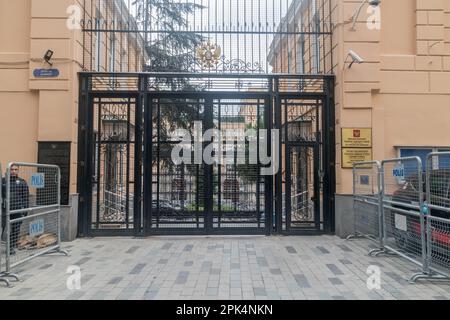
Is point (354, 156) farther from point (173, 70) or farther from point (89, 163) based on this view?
Answer: point (89, 163)

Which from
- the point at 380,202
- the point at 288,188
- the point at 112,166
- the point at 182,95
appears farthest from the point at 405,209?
the point at 112,166

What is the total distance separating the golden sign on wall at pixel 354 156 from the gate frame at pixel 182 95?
1.04 ft

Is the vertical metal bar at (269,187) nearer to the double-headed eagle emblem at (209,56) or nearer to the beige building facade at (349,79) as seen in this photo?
the beige building facade at (349,79)

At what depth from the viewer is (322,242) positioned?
8.04m

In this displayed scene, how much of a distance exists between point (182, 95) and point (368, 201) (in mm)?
4395

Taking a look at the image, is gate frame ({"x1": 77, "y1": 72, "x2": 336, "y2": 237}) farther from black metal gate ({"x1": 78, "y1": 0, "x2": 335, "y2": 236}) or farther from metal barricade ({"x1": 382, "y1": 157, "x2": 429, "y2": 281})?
metal barricade ({"x1": 382, "y1": 157, "x2": 429, "y2": 281})

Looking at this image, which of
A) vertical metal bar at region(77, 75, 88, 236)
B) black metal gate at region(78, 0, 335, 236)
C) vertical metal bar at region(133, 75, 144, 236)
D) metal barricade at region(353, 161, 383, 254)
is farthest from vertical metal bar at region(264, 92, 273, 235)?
vertical metal bar at region(77, 75, 88, 236)

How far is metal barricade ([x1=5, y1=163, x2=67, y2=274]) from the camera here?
5.80 metres

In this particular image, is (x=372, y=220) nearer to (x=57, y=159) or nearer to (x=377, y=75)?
(x=377, y=75)

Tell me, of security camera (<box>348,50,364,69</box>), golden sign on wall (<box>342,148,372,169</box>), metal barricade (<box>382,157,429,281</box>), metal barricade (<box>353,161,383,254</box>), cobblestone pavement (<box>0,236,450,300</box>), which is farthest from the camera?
golden sign on wall (<box>342,148,372,169</box>)

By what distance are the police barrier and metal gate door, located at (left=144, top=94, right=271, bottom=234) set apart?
189 cm

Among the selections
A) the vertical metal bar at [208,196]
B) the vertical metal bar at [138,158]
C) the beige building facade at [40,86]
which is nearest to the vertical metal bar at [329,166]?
the vertical metal bar at [208,196]

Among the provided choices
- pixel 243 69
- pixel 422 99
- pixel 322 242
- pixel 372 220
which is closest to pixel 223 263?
pixel 322 242

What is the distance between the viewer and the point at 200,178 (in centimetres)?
862
